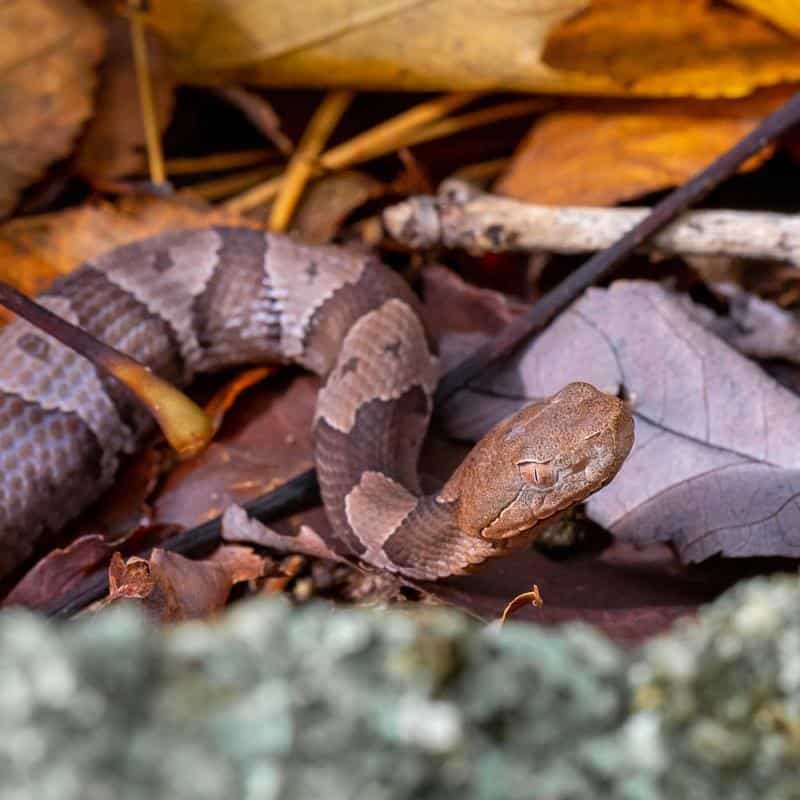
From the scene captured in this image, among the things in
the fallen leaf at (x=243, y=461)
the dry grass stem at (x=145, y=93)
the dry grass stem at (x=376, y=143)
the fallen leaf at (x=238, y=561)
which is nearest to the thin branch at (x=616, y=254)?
the fallen leaf at (x=243, y=461)

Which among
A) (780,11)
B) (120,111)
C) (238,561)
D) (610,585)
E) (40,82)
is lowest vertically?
(610,585)

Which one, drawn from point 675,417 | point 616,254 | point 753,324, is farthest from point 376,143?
point 675,417

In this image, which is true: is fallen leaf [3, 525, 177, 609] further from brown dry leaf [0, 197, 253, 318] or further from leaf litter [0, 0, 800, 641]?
brown dry leaf [0, 197, 253, 318]

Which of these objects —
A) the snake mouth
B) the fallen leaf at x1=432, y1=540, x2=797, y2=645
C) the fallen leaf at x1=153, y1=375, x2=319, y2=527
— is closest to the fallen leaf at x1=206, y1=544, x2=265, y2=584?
the fallen leaf at x1=153, y1=375, x2=319, y2=527

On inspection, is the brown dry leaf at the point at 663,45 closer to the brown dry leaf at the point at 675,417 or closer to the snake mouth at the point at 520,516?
the brown dry leaf at the point at 675,417

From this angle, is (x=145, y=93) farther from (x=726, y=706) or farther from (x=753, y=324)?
(x=726, y=706)

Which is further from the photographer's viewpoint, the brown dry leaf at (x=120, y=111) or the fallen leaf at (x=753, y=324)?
the brown dry leaf at (x=120, y=111)

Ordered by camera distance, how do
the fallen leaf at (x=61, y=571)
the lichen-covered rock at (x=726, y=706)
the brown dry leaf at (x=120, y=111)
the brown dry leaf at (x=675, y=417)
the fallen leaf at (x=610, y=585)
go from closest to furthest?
the lichen-covered rock at (x=726, y=706) < the fallen leaf at (x=610, y=585) < the brown dry leaf at (x=675, y=417) < the fallen leaf at (x=61, y=571) < the brown dry leaf at (x=120, y=111)
